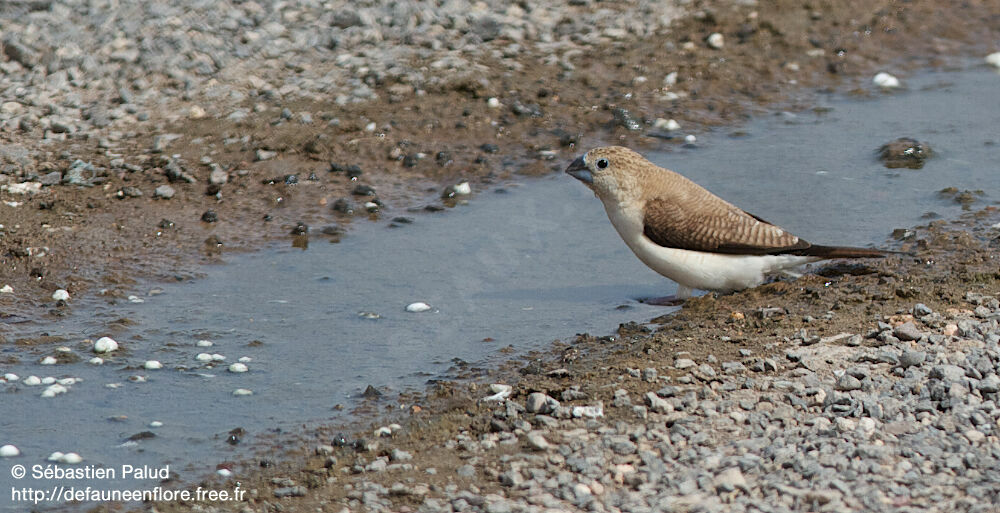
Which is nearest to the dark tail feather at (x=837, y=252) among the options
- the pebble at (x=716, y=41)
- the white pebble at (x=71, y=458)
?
the white pebble at (x=71, y=458)

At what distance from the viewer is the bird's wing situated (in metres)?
7.76

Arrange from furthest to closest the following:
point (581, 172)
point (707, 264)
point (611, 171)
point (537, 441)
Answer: point (581, 172), point (611, 171), point (707, 264), point (537, 441)

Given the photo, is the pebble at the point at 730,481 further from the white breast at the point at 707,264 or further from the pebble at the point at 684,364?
the white breast at the point at 707,264

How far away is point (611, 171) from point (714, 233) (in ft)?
2.53

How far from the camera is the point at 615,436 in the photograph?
5.72 meters

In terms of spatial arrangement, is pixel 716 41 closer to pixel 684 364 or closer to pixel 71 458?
pixel 684 364

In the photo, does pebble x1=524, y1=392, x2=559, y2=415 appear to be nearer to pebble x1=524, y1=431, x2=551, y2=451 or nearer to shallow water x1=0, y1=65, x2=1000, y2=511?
pebble x1=524, y1=431, x2=551, y2=451

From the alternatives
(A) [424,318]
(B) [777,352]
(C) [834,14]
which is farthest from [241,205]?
(C) [834,14]

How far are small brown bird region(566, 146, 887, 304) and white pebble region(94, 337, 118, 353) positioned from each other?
3.10 meters

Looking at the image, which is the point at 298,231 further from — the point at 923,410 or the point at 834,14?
the point at 834,14

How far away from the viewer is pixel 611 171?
8.09 metres

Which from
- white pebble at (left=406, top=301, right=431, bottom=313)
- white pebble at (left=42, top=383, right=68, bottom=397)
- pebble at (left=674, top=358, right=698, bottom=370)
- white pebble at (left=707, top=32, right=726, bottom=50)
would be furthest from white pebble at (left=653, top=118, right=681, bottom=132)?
white pebble at (left=42, top=383, right=68, bottom=397)

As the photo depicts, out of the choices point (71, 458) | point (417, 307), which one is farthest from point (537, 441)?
point (417, 307)

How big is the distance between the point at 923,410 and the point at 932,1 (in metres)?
8.93
